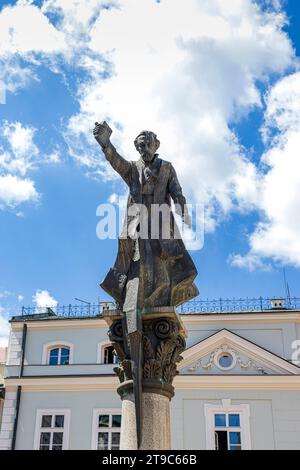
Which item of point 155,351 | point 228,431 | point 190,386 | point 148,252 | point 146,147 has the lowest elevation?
point 155,351

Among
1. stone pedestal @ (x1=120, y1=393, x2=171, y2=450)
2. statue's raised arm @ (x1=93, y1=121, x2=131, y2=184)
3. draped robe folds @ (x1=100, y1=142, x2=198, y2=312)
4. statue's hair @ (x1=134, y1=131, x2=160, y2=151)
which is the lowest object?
stone pedestal @ (x1=120, y1=393, x2=171, y2=450)

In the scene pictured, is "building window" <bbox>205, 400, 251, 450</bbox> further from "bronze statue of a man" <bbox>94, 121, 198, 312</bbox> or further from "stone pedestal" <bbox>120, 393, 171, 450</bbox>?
"stone pedestal" <bbox>120, 393, 171, 450</bbox>

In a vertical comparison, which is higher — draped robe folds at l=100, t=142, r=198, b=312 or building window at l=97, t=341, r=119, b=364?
building window at l=97, t=341, r=119, b=364

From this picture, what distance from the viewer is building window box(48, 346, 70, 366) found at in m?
26.9

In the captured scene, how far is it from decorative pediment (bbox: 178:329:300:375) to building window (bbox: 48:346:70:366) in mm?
5244

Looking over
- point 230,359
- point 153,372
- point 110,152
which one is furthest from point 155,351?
point 230,359

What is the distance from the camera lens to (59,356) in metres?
27.0

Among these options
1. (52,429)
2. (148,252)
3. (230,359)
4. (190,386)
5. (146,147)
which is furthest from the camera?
(52,429)

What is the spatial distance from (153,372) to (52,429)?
65.1ft

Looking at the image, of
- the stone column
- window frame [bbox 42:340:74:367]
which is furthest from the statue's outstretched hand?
window frame [bbox 42:340:74:367]

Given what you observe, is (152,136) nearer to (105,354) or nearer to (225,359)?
(225,359)

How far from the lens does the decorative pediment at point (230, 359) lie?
24.5 m

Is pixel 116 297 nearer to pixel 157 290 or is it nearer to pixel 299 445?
pixel 157 290
